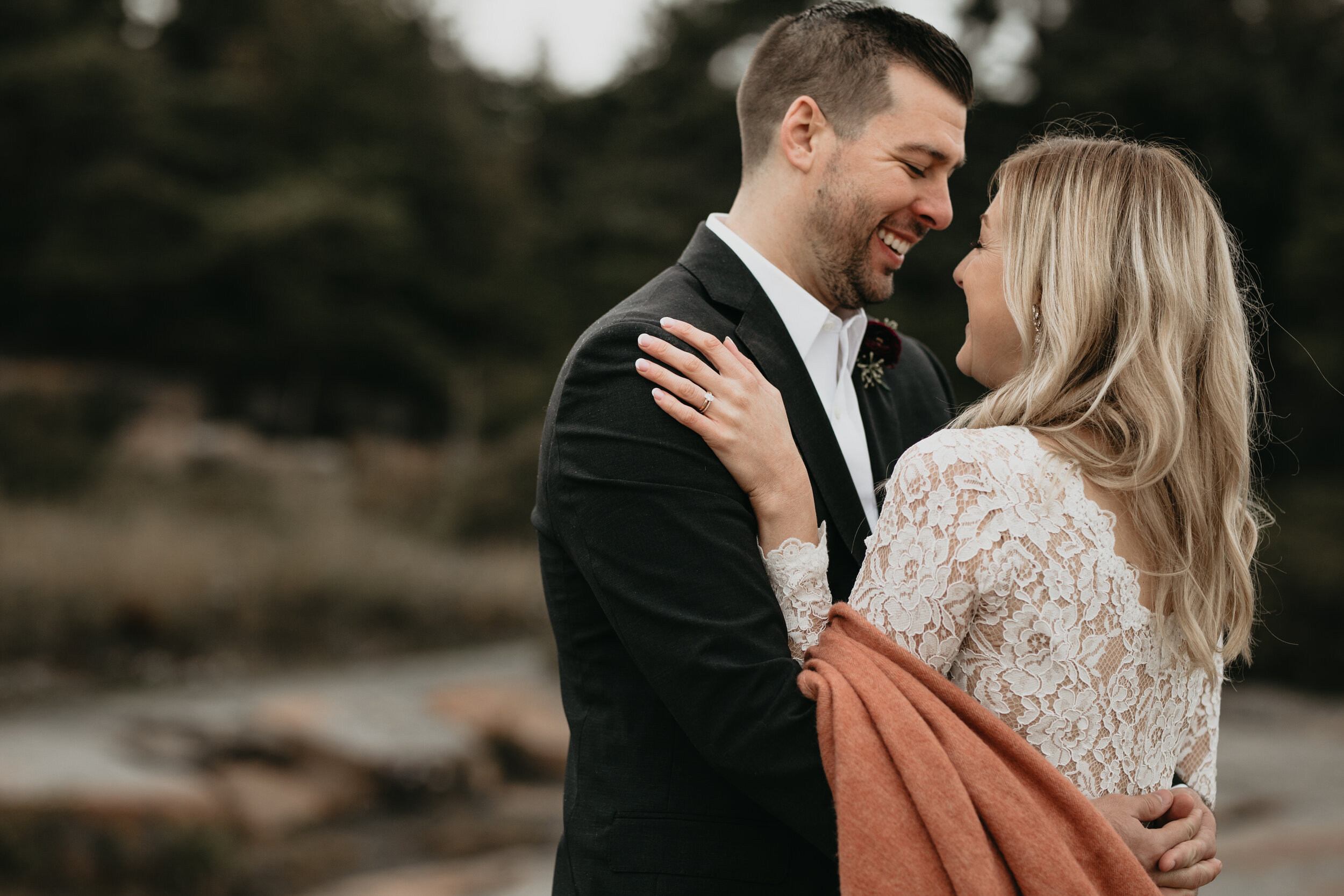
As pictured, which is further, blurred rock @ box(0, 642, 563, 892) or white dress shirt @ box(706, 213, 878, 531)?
blurred rock @ box(0, 642, 563, 892)

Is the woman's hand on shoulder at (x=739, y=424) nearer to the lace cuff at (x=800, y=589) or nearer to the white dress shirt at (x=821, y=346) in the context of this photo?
the lace cuff at (x=800, y=589)

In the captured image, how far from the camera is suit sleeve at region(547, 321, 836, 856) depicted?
5.25 feet

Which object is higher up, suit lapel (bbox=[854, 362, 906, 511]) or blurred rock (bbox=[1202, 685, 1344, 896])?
suit lapel (bbox=[854, 362, 906, 511])

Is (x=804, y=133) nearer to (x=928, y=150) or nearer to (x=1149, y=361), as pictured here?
(x=928, y=150)

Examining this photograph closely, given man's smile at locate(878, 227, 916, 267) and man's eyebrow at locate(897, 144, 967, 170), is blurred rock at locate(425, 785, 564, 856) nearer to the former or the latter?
man's smile at locate(878, 227, 916, 267)

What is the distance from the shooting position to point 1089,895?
4.76ft

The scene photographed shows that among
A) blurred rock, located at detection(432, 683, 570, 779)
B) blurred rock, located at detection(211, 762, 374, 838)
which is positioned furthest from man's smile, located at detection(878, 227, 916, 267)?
blurred rock, located at detection(432, 683, 570, 779)

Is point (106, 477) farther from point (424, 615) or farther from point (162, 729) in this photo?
point (162, 729)

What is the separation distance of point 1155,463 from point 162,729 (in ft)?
22.7

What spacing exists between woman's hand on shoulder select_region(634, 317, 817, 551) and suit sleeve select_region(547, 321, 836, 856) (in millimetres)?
28

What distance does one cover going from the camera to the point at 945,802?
146cm

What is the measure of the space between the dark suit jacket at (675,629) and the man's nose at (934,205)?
18.6 inches

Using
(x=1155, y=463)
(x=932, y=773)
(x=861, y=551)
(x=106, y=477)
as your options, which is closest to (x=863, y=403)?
(x=861, y=551)

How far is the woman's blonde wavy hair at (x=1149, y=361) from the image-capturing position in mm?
1658
